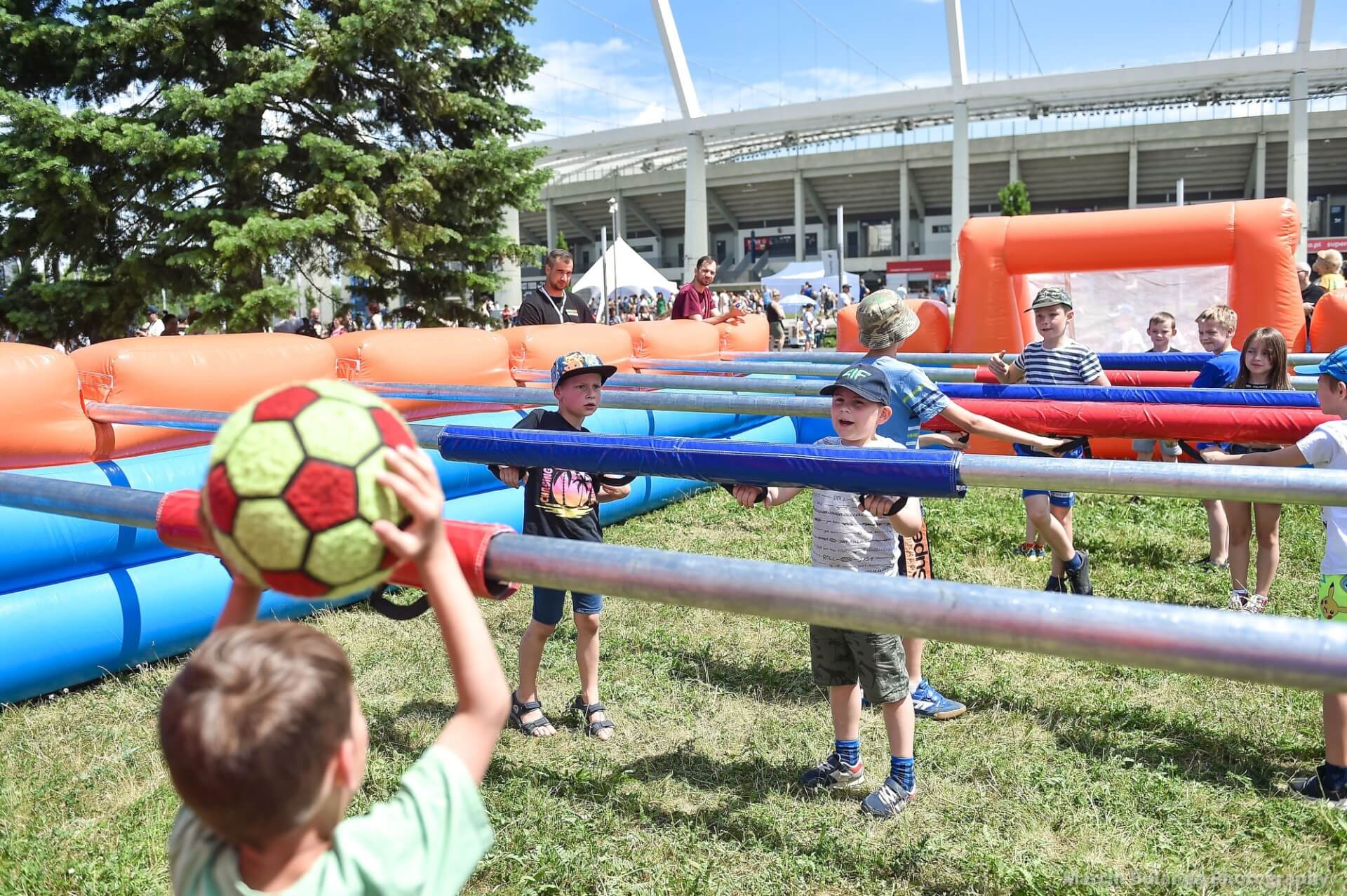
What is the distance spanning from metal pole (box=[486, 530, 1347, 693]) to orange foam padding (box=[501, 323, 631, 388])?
19.4 ft

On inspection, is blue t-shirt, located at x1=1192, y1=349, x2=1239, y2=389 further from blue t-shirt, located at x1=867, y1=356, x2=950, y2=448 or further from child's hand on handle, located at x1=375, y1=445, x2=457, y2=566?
child's hand on handle, located at x1=375, y1=445, x2=457, y2=566

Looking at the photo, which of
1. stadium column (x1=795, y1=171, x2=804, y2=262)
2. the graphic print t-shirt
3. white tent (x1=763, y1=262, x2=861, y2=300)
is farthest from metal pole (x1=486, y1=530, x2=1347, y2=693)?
stadium column (x1=795, y1=171, x2=804, y2=262)

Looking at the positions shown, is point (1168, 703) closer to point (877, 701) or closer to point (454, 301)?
point (877, 701)

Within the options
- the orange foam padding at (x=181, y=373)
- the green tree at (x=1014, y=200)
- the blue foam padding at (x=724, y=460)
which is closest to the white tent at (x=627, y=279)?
the green tree at (x=1014, y=200)

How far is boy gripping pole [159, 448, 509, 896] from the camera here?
1.19 metres

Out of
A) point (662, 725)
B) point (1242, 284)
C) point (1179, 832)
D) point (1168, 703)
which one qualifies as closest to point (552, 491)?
point (662, 725)

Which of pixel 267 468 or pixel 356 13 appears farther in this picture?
pixel 356 13

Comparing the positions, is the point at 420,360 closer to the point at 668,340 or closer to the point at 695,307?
the point at 668,340

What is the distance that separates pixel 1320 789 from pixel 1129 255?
23.2 ft

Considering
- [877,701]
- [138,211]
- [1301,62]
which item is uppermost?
[1301,62]

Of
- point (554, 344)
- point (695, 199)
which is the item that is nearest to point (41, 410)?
point (554, 344)

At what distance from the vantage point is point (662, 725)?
4.27 meters

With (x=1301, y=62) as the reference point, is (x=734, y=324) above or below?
below

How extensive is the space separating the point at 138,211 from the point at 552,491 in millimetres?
12070
